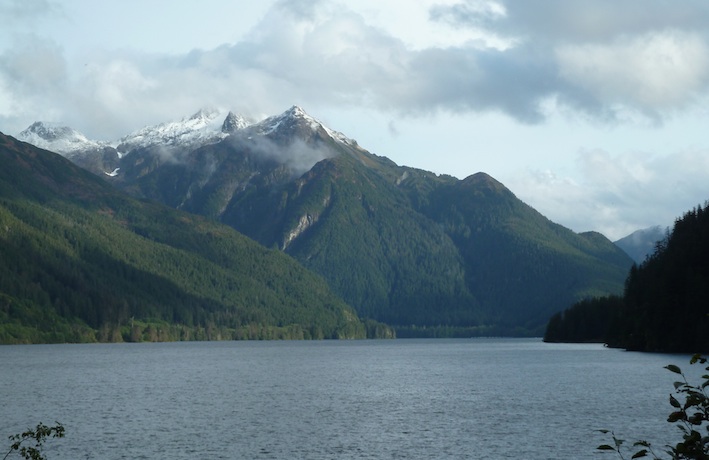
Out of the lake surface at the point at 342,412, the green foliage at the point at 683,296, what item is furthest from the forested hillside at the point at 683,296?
the lake surface at the point at 342,412

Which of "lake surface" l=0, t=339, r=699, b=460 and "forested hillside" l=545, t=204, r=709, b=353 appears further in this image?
"forested hillside" l=545, t=204, r=709, b=353

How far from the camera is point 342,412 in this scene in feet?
335

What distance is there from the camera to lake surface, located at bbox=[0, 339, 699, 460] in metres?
75.3

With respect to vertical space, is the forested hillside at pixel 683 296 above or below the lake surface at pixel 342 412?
above

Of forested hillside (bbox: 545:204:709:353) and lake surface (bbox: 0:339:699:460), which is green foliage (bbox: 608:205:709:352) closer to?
forested hillside (bbox: 545:204:709:353)

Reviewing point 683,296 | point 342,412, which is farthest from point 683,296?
point 342,412

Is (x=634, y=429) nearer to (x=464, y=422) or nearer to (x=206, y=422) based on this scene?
(x=464, y=422)

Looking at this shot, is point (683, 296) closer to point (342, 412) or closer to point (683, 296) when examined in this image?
point (683, 296)

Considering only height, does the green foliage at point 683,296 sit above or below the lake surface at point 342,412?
above

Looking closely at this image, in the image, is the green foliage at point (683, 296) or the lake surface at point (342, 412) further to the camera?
the green foliage at point (683, 296)

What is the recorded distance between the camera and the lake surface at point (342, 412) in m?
75.3

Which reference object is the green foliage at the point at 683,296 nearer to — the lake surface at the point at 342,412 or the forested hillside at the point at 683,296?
the forested hillside at the point at 683,296

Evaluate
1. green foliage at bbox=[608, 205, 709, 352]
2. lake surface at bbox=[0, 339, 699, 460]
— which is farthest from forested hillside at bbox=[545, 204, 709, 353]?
lake surface at bbox=[0, 339, 699, 460]

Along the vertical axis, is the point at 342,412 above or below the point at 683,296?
below
